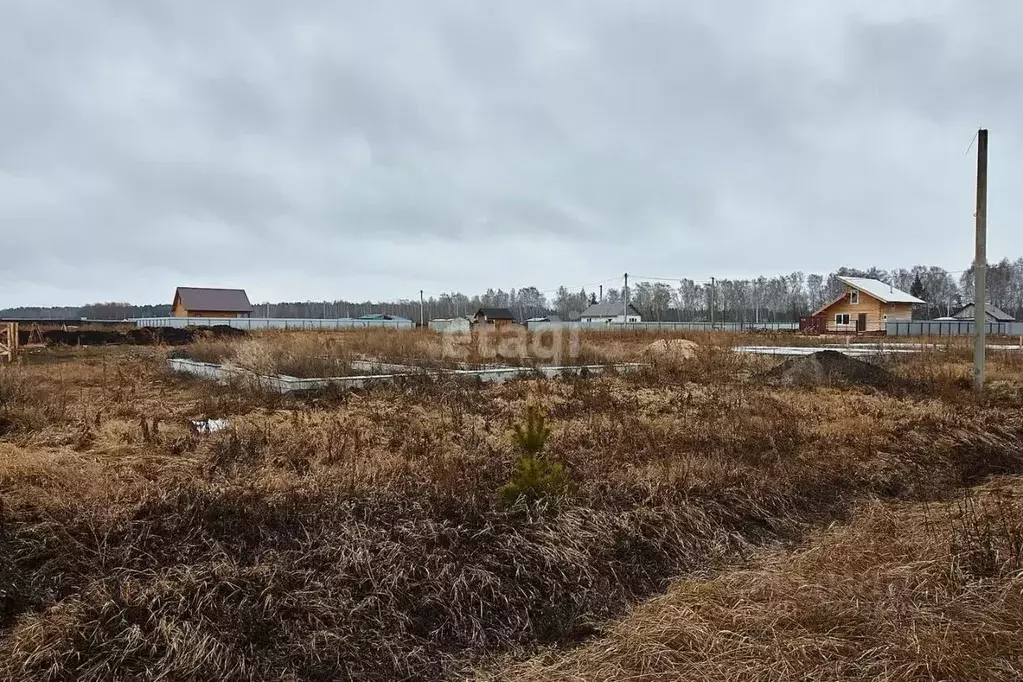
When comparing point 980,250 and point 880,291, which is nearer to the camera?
point 980,250

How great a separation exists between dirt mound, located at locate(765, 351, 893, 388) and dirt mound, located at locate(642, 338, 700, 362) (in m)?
2.79

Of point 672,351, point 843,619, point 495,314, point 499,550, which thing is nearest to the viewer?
point 843,619

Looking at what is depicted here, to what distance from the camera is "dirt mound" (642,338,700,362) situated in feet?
56.6

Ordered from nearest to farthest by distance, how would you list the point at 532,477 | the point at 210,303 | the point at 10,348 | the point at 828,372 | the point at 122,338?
the point at 532,477 < the point at 828,372 < the point at 10,348 < the point at 122,338 < the point at 210,303

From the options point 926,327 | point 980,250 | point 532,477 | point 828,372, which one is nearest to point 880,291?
point 926,327

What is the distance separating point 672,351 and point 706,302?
284ft

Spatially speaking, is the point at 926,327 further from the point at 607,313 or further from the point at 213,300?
the point at 213,300

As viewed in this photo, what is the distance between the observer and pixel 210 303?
53250 mm

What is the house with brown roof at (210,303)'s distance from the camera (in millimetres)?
52156

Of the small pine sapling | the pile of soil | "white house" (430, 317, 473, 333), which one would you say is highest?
"white house" (430, 317, 473, 333)

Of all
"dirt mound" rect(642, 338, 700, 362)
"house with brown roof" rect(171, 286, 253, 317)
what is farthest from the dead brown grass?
"house with brown roof" rect(171, 286, 253, 317)

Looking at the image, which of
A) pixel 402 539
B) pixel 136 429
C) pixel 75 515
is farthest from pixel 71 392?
pixel 402 539

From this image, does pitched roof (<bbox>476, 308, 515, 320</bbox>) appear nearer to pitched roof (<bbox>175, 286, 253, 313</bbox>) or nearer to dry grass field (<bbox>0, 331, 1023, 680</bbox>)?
pitched roof (<bbox>175, 286, 253, 313</bbox>)

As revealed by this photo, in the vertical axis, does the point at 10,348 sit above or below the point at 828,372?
above
